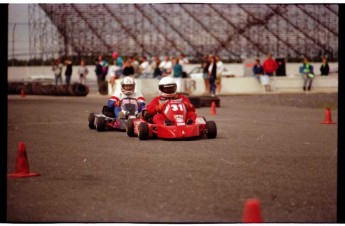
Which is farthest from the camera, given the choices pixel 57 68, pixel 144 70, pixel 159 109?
pixel 144 70

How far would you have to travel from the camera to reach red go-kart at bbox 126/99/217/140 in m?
13.2

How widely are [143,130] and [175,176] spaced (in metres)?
4.14

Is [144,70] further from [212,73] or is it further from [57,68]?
[212,73]

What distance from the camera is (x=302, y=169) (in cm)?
976

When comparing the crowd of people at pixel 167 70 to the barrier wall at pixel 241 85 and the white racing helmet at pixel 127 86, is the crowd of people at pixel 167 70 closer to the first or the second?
the barrier wall at pixel 241 85

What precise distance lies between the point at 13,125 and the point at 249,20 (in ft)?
77.1

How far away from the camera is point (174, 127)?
13.2 meters

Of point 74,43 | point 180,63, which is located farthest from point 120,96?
point 74,43

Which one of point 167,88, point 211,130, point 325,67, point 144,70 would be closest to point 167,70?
point 144,70

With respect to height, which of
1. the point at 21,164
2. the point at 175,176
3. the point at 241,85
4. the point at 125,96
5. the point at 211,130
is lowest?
the point at 175,176

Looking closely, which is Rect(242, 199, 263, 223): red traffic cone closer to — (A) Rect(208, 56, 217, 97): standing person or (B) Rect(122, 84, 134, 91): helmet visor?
(B) Rect(122, 84, 134, 91): helmet visor

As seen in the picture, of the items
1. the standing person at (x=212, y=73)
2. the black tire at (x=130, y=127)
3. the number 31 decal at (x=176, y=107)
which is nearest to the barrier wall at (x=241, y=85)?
the standing person at (x=212, y=73)

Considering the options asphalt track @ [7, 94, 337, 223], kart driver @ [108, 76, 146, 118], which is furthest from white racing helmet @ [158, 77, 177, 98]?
kart driver @ [108, 76, 146, 118]
